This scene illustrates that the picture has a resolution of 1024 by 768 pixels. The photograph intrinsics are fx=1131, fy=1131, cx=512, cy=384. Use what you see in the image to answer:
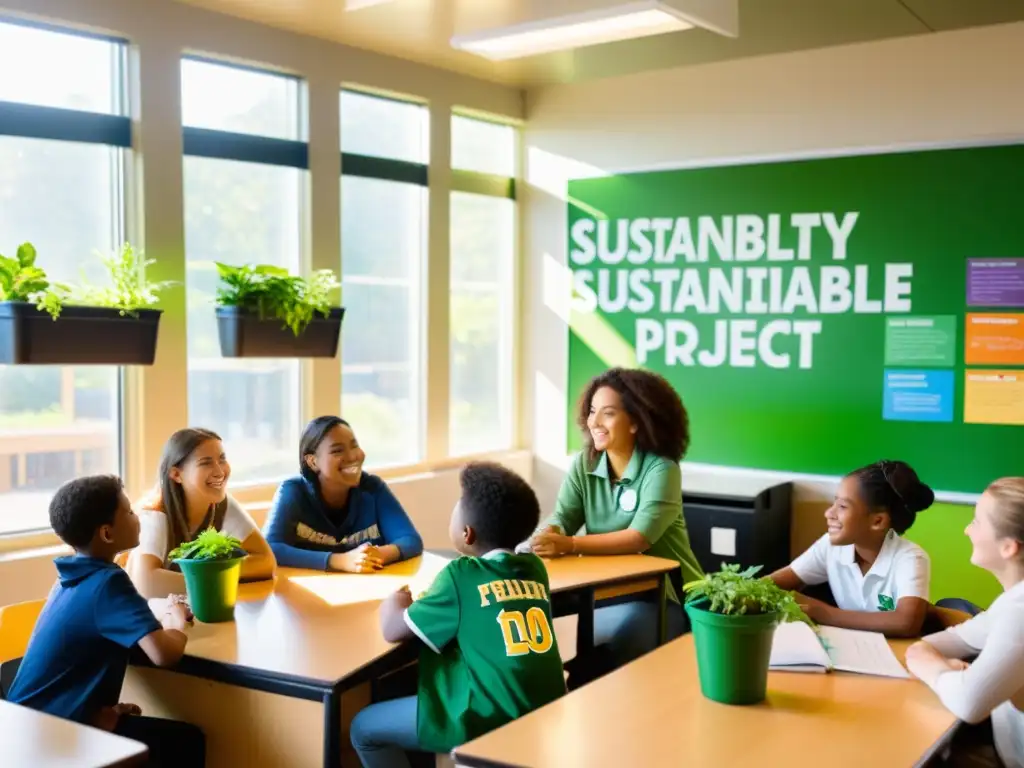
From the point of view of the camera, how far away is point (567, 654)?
3.81 metres

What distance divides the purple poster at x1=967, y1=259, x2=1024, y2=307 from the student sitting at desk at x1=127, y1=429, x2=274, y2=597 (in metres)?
3.41

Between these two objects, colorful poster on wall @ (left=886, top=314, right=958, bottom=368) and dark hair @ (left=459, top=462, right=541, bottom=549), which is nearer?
dark hair @ (left=459, top=462, right=541, bottom=549)

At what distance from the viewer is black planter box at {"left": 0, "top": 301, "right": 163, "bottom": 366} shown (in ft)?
12.8

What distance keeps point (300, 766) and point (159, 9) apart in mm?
3255

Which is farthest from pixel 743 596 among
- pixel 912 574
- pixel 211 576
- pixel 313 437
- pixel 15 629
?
pixel 15 629

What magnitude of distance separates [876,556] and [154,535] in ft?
6.51

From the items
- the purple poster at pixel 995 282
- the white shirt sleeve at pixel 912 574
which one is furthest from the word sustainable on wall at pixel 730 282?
the white shirt sleeve at pixel 912 574

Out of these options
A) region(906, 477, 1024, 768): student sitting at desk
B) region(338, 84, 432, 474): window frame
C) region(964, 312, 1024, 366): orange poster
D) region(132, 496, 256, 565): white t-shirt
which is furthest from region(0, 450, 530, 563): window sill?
region(906, 477, 1024, 768): student sitting at desk

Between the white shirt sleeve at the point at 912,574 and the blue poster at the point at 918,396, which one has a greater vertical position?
the blue poster at the point at 918,396

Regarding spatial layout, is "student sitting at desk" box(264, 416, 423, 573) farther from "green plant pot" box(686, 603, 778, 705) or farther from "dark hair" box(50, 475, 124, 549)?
"green plant pot" box(686, 603, 778, 705)

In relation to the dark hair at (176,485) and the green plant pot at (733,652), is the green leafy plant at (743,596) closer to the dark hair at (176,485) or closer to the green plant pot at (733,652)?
the green plant pot at (733,652)

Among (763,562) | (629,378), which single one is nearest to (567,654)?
(629,378)

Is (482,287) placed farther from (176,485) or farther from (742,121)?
(176,485)

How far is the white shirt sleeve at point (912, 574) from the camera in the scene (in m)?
2.86
